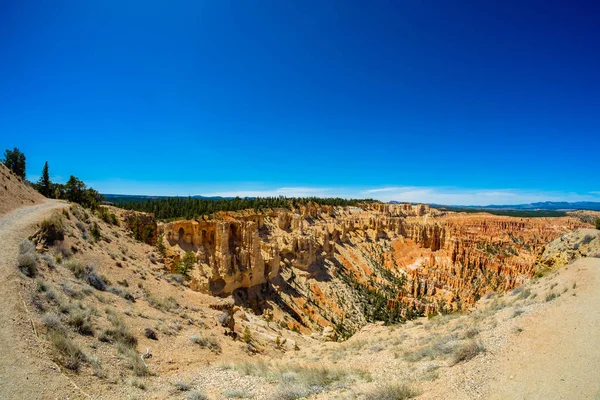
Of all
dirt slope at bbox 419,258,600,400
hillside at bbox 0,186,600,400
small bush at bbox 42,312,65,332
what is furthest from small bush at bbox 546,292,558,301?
small bush at bbox 42,312,65,332

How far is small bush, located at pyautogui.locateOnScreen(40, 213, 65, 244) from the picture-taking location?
40.5 feet

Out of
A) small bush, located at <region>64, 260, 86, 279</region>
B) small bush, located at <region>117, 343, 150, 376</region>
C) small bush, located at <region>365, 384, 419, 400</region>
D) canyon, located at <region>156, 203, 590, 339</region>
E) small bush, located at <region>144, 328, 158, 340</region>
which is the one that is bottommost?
canyon, located at <region>156, 203, 590, 339</region>

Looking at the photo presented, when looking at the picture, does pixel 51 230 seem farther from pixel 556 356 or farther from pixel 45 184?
pixel 45 184

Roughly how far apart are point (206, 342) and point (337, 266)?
41.1 m

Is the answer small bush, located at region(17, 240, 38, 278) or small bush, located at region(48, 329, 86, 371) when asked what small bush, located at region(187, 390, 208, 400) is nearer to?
small bush, located at region(48, 329, 86, 371)

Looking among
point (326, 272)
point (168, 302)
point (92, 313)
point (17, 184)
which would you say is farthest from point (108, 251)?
point (326, 272)

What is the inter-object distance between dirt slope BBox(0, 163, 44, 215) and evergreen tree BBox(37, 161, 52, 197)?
8536 millimetres

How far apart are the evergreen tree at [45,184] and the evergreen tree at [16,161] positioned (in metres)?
2.12

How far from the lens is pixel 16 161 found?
2717 cm

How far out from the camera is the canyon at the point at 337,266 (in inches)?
1146

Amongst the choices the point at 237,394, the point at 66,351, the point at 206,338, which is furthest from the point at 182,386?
the point at 206,338

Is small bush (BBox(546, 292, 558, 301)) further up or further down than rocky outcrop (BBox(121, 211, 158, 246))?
further down

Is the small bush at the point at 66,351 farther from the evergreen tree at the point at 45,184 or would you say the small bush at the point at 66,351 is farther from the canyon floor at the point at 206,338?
the evergreen tree at the point at 45,184

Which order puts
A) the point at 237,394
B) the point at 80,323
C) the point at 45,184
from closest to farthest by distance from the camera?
the point at 237,394 → the point at 80,323 → the point at 45,184
